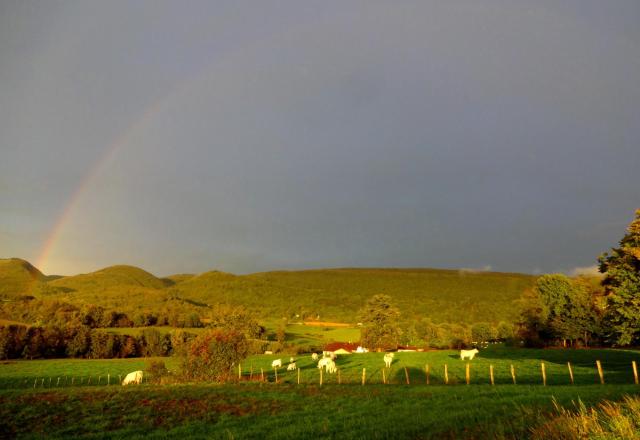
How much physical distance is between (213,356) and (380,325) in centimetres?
5133

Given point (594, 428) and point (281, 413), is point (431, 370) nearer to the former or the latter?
point (281, 413)

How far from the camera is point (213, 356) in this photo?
137 feet

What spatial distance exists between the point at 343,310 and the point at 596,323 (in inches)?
4038

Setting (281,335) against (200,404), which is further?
(281,335)

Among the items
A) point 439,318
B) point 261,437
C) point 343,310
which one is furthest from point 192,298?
point 261,437

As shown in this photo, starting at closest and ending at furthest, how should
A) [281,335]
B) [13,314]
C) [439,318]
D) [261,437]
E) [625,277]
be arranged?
1. [261,437]
2. [625,277]
3. [281,335]
4. [13,314]
5. [439,318]

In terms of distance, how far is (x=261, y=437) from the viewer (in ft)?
49.0

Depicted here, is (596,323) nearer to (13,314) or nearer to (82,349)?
(82,349)

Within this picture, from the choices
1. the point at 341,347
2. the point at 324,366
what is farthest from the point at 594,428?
the point at 341,347

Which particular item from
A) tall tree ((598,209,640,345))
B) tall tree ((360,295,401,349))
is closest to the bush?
tall tree ((598,209,640,345))

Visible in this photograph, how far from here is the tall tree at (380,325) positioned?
282ft

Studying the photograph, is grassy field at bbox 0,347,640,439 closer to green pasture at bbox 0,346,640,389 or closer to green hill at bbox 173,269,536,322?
green pasture at bbox 0,346,640,389

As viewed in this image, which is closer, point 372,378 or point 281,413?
point 281,413

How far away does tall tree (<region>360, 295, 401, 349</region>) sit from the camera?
8606 cm
